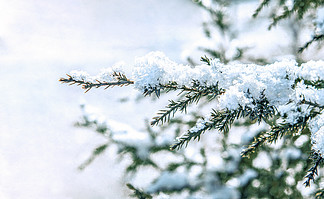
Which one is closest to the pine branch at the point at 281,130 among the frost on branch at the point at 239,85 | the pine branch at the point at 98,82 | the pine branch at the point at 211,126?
the frost on branch at the point at 239,85

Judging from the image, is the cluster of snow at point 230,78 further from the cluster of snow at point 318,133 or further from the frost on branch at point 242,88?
the cluster of snow at point 318,133

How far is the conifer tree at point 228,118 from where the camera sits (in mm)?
734

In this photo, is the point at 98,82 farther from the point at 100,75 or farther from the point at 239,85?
the point at 239,85

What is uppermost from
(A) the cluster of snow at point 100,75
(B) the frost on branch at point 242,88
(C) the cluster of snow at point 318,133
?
(A) the cluster of snow at point 100,75

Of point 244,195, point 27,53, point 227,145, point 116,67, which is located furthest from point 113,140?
point 27,53

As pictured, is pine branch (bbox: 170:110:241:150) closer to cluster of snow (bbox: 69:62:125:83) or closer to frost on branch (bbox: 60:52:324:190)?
frost on branch (bbox: 60:52:324:190)

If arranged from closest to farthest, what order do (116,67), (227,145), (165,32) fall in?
(116,67)
(227,145)
(165,32)

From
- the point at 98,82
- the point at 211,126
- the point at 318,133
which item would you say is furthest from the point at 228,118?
the point at 98,82

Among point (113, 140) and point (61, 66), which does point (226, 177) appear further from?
point (61, 66)

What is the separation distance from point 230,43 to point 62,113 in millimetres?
6029

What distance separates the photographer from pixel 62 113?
25.4 feet

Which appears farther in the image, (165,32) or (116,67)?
(165,32)

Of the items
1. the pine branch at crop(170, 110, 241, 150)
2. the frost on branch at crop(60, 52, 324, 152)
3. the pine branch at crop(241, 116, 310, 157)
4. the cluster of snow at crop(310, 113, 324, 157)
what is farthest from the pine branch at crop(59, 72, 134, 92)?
the cluster of snow at crop(310, 113, 324, 157)

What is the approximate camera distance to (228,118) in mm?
743
